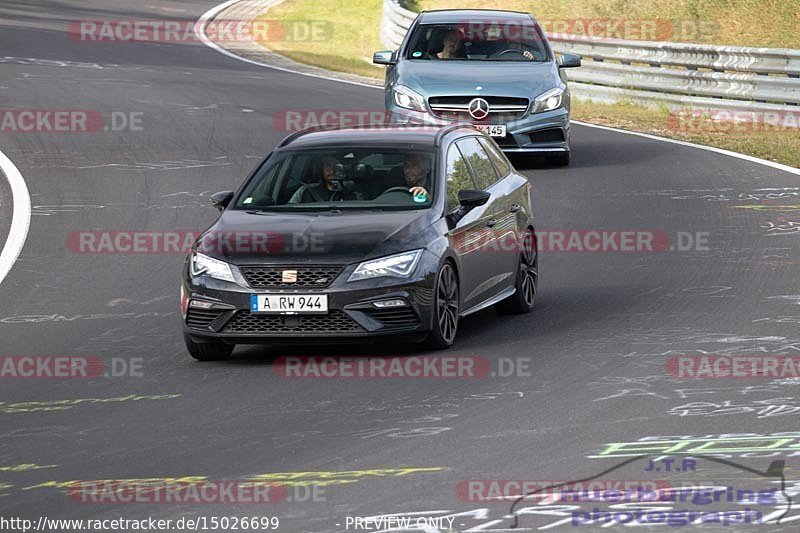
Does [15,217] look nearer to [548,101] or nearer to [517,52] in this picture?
[548,101]

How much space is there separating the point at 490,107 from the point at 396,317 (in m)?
10.1

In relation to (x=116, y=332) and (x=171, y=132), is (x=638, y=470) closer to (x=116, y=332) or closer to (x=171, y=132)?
(x=116, y=332)

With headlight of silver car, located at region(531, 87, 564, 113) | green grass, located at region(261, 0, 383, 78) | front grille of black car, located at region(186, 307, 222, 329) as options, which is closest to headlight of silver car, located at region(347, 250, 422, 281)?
front grille of black car, located at region(186, 307, 222, 329)

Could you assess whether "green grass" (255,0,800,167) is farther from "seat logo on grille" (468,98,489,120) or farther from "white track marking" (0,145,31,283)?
"white track marking" (0,145,31,283)

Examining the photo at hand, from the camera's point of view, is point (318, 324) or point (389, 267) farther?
point (389, 267)

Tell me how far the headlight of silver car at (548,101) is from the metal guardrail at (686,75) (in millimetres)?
5860

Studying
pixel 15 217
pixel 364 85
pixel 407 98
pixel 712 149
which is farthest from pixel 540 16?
pixel 15 217

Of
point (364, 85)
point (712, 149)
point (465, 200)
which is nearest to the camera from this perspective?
point (465, 200)

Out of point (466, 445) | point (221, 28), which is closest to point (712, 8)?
point (221, 28)

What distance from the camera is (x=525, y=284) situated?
42.9 ft

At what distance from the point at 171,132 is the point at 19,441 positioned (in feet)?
51.2

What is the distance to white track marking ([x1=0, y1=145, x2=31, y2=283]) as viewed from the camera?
15602mm

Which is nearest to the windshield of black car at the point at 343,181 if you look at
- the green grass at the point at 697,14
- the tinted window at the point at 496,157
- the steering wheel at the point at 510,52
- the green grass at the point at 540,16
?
the tinted window at the point at 496,157

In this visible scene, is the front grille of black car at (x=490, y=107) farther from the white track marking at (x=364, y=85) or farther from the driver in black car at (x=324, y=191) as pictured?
the driver in black car at (x=324, y=191)
